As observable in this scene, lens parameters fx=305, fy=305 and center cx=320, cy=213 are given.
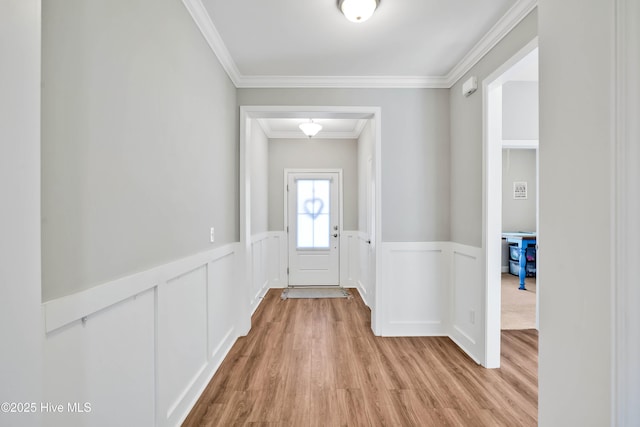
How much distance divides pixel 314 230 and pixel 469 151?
300 cm

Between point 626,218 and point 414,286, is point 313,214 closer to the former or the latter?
point 414,286

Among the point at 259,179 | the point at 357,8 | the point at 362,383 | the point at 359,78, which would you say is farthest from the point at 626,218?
the point at 259,179

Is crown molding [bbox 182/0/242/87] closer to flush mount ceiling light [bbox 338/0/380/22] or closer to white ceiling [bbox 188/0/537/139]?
white ceiling [bbox 188/0/537/139]

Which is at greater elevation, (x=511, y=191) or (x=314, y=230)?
(x=511, y=191)

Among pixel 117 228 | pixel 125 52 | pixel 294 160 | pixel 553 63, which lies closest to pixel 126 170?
pixel 117 228

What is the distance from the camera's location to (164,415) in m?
1.58

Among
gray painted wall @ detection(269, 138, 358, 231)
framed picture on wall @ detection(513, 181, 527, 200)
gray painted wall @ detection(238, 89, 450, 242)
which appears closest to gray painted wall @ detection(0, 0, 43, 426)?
gray painted wall @ detection(238, 89, 450, 242)

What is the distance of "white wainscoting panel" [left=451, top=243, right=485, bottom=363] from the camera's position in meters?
2.53

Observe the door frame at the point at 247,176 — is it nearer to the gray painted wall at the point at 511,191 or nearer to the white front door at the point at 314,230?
the white front door at the point at 314,230

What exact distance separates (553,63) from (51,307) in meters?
1.52

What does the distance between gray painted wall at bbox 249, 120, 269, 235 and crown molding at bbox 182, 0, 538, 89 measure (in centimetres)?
92

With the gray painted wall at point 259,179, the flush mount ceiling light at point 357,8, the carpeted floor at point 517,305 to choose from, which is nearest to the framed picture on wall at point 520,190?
the carpeted floor at point 517,305

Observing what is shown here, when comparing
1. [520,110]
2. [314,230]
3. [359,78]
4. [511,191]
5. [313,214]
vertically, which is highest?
[359,78]

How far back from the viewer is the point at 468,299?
2744 millimetres
